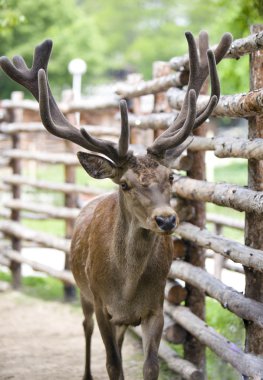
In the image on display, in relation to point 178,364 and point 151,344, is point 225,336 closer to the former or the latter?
point 178,364

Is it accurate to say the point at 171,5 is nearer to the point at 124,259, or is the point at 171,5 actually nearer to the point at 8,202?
the point at 8,202

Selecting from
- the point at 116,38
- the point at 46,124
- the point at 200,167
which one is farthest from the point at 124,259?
the point at 116,38

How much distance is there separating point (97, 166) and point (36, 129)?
15.7 feet

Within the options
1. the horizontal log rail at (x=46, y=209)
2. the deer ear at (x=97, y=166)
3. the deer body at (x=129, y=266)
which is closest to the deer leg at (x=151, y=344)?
the deer body at (x=129, y=266)

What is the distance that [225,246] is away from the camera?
508 centimetres

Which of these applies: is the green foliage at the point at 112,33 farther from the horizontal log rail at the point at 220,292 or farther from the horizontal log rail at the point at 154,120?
the horizontal log rail at the point at 220,292

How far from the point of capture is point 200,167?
6.00 m

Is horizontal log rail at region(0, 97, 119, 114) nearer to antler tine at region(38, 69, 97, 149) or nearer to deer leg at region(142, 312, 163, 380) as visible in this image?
antler tine at region(38, 69, 97, 149)

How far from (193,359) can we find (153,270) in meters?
1.45

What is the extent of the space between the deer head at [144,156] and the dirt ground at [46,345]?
2027mm

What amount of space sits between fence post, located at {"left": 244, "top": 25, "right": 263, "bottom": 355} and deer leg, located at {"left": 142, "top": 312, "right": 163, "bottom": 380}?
22.7 inches

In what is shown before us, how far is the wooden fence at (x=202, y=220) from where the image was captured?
4.69 m

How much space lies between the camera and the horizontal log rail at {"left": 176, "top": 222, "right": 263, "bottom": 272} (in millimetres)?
4590

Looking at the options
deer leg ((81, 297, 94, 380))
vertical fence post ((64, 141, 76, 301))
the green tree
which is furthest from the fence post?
the green tree
